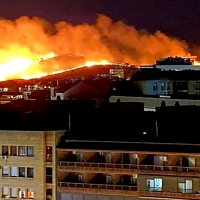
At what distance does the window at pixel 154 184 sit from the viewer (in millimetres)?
14141

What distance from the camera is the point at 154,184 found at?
14.2 meters

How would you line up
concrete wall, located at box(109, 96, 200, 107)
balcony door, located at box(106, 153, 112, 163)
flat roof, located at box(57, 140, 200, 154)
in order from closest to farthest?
flat roof, located at box(57, 140, 200, 154) < balcony door, located at box(106, 153, 112, 163) < concrete wall, located at box(109, 96, 200, 107)

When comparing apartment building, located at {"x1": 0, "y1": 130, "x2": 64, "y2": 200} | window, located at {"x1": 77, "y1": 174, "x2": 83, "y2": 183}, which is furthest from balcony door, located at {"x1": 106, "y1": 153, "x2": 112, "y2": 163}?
apartment building, located at {"x1": 0, "y1": 130, "x2": 64, "y2": 200}

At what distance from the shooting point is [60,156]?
1500 centimetres

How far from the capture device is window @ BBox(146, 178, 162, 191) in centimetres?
1414

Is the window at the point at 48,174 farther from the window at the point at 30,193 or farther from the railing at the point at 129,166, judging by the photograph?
the window at the point at 30,193

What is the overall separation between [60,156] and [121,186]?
65.0 inches

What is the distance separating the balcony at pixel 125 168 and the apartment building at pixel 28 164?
0.40 metres

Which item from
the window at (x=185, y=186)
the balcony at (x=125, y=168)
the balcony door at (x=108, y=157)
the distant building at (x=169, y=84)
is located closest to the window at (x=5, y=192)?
the balcony at (x=125, y=168)

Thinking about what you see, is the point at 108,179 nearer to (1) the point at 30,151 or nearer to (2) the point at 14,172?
(1) the point at 30,151

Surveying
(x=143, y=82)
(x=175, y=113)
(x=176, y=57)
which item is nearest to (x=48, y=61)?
(x=176, y=57)

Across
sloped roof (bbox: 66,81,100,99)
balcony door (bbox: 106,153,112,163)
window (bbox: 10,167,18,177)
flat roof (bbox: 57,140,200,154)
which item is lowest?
window (bbox: 10,167,18,177)

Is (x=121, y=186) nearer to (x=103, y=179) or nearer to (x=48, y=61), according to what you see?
(x=103, y=179)

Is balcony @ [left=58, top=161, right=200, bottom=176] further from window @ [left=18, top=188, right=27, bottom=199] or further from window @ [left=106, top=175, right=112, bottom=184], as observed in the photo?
window @ [left=18, top=188, right=27, bottom=199]
